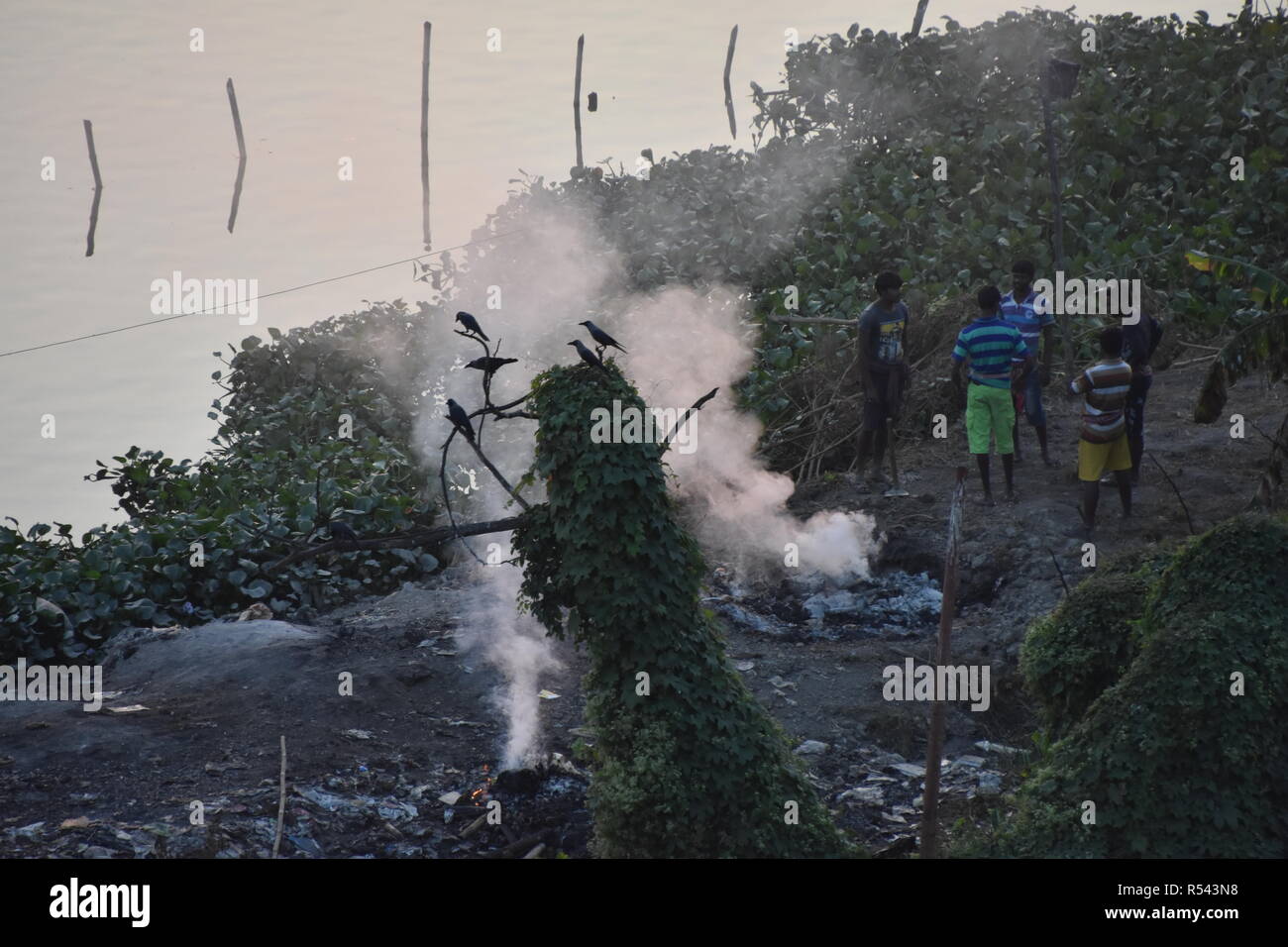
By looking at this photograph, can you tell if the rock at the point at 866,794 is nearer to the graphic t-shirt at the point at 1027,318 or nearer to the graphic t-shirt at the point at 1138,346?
the graphic t-shirt at the point at 1138,346

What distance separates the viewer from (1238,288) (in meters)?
16.4

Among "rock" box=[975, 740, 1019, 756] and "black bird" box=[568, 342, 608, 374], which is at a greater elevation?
"black bird" box=[568, 342, 608, 374]

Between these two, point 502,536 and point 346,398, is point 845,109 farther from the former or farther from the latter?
point 502,536

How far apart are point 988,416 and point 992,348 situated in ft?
2.20

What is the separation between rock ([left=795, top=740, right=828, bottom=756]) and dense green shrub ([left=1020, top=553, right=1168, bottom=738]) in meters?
1.81

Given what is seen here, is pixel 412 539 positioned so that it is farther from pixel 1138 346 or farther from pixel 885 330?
pixel 1138 346

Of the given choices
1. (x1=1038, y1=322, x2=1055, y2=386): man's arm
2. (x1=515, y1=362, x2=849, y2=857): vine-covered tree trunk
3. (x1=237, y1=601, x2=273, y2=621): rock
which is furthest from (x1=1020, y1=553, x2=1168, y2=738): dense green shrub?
(x1=1038, y1=322, x2=1055, y2=386): man's arm

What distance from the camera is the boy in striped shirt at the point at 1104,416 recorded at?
1020cm

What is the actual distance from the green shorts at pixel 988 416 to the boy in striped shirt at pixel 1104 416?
85 centimetres

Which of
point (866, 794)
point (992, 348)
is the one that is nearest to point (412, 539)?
point (866, 794)

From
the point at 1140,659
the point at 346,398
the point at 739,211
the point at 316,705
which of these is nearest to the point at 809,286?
the point at 739,211

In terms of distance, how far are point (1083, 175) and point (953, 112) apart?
13.9ft

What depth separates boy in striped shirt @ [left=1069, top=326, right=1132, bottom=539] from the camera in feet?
33.5

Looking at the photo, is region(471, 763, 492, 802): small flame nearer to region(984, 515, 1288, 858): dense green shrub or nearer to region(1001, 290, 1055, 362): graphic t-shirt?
region(984, 515, 1288, 858): dense green shrub
